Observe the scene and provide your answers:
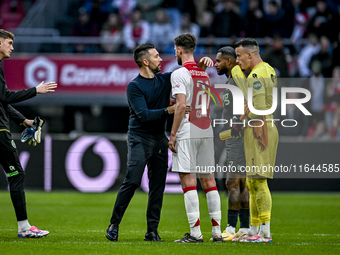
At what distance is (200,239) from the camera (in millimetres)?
5898

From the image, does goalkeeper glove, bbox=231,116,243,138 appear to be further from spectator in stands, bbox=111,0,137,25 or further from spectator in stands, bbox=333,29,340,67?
spectator in stands, bbox=111,0,137,25

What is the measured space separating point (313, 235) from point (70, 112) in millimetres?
11109

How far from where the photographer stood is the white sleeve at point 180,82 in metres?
5.78

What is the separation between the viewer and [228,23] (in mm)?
15195

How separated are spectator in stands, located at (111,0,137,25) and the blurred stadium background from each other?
3 cm

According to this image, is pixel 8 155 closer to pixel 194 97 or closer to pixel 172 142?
pixel 172 142

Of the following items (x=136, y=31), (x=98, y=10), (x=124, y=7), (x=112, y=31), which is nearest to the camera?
(x=136, y=31)

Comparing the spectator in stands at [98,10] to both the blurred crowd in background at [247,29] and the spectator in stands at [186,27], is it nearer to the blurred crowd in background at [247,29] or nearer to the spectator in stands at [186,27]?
the blurred crowd in background at [247,29]

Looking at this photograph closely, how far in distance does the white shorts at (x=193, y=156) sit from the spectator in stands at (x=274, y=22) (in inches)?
400

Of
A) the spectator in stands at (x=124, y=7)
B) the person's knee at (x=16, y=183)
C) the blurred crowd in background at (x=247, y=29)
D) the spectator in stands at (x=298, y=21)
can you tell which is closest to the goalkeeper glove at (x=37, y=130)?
the person's knee at (x=16, y=183)

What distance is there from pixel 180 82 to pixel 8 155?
212 cm

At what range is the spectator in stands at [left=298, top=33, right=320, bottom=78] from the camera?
14.6 meters

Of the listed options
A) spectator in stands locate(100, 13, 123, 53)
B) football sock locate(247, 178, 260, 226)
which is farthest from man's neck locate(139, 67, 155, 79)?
spectator in stands locate(100, 13, 123, 53)

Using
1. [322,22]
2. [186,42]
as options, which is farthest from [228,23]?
[186,42]
